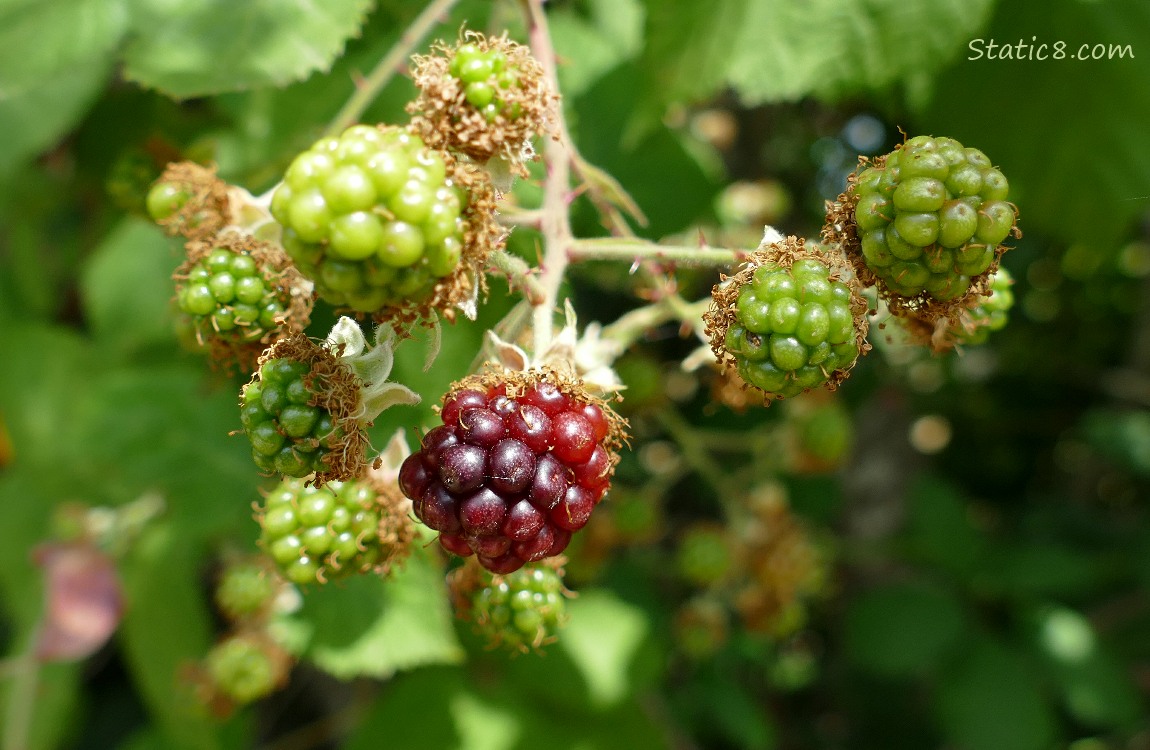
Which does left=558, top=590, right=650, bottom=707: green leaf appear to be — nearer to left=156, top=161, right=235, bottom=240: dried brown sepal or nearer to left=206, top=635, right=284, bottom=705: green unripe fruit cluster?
left=206, top=635, right=284, bottom=705: green unripe fruit cluster

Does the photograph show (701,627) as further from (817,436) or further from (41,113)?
(41,113)

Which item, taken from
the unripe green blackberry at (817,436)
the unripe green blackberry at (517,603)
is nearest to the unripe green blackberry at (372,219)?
the unripe green blackberry at (517,603)

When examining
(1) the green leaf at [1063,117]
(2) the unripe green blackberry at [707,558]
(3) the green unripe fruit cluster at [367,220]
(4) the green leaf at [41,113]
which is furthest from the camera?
(2) the unripe green blackberry at [707,558]

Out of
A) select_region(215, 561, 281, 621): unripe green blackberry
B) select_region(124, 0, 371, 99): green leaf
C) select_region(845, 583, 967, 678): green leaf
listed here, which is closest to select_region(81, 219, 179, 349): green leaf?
select_region(215, 561, 281, 621): unripe green blackberry

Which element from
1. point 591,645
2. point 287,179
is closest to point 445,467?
point 287,179

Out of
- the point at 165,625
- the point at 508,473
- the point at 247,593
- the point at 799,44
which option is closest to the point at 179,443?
the point at 247,593

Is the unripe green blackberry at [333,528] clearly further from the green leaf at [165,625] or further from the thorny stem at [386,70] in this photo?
the green leaf at [165,625]
